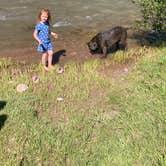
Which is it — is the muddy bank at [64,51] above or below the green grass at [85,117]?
below

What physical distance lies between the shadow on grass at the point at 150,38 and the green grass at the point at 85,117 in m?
2.37

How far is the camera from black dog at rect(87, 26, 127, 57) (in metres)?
9.77

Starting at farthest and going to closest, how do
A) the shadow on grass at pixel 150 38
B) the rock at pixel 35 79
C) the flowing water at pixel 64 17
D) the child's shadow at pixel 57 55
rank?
1. the flowing water at pixel 64 17
2. the shadow on grass at pixel 150 38
3. the child's shadow at pixel 57 55
4. the rock at pixel 35 79

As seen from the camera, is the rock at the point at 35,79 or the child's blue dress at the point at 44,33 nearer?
the rock at the point at 35,79

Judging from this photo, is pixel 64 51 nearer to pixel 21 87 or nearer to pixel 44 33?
Result: pixel 44 33

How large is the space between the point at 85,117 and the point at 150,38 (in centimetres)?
569

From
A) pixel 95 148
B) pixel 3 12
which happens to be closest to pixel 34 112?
pixel 95 148

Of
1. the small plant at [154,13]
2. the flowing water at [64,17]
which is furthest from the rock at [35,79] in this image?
the flowing water at [64,17]

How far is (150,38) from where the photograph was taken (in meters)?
11.6

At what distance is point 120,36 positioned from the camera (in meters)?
10.1

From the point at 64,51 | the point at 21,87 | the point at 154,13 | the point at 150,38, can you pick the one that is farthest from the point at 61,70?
the point at 150,38

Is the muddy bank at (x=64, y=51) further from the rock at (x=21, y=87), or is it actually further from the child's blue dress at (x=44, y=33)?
the rock at (x=21, y=87)

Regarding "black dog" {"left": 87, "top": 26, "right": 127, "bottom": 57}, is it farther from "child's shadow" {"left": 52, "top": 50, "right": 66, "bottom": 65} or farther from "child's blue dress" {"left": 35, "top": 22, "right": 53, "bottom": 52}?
"child's blue dress" {"left": 35, "top": 22, "right": 53, "bottom": 52}

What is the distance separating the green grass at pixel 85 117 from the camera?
5.41 metres
